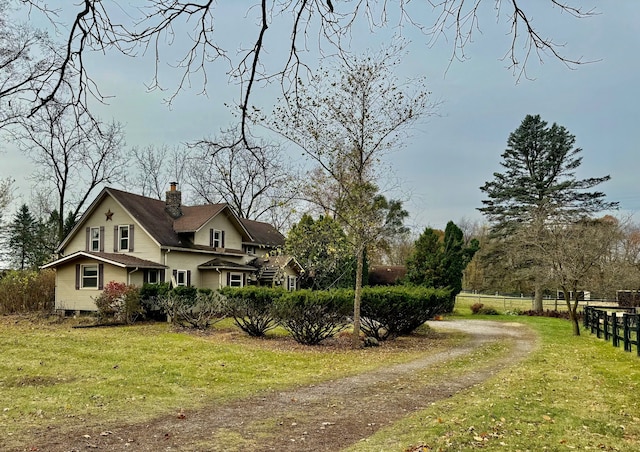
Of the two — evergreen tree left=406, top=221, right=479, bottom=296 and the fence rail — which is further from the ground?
evergreen tree left=406, top=221, right=479, bottom=296

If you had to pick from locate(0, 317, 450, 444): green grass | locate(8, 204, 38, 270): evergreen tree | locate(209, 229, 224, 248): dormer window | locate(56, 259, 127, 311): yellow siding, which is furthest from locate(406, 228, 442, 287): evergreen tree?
locate(8, 204, 38, 270): evergreen tree

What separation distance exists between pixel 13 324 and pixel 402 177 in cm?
1707

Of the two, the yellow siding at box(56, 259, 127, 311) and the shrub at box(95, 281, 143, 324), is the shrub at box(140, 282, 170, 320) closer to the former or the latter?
the shrub at box(95, 281, 143, 324)

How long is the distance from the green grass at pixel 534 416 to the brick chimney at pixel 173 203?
22.6 m

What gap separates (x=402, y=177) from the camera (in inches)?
628

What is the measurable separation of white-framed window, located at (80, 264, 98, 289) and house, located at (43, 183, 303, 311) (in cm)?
5

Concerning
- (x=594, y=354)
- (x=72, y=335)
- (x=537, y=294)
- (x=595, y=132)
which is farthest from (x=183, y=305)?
(x=537, y=294)

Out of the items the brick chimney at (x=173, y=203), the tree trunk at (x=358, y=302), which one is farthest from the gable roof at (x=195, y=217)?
the tree trunk at (x=358, y=302)

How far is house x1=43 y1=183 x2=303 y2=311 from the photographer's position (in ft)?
82.0

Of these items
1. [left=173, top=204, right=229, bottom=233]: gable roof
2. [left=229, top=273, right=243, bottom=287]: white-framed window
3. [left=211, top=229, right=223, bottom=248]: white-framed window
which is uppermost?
[left=173, top=204, right=229, bottom=233]: gable roof

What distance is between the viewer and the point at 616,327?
51.1ft

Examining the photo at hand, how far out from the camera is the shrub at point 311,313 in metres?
15.4

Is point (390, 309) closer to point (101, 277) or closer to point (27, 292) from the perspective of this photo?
point (101, 277)

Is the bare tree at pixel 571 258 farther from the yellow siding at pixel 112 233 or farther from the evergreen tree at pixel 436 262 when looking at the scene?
the yellow siding at pixel 112 233
